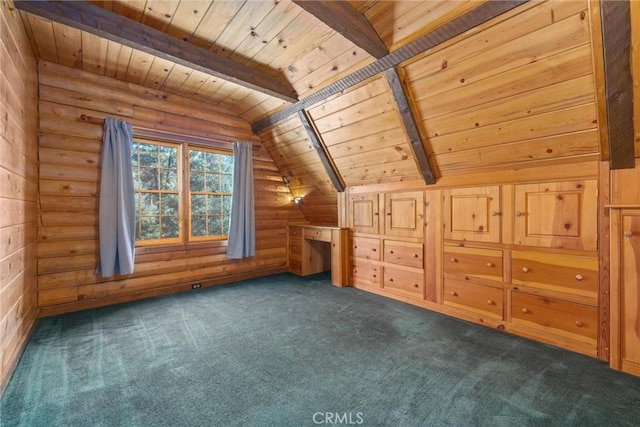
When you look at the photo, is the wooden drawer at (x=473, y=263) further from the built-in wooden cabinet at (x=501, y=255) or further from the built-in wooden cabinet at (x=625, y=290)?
the built-in wooden cabinet at (x=625, y=290)

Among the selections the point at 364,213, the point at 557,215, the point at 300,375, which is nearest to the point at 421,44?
the point at 557,215

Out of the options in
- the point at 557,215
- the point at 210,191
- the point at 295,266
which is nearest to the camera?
the point at 557,215

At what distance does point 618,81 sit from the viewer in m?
1.73

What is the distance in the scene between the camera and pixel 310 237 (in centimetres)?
457

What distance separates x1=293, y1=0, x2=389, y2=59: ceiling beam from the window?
2704 millimetres

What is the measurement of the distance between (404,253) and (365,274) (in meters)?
0.69

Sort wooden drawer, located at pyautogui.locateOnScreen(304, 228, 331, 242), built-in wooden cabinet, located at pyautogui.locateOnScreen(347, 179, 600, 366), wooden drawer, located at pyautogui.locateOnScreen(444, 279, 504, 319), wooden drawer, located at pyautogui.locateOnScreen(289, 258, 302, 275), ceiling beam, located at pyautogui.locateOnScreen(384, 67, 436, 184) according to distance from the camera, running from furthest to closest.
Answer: wooden drawer, located at pyautogui.locateOnScreen(289, 258, 302, 275) < wooden drawer, located at pyautogui.locateOnScreen(304, 228, 331, 242) < wooden drawer, located at pyautogui.locateOnScreen(444, 279, 504, 319) < ceiling beam, located at pyautogui.locateOnScreen(384, 67, 436, 184) < built-in wooden cabinet, located at pyautogui.locateOnScreen(347, 179, 600, 366)

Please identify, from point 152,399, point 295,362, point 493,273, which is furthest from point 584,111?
point 152,399

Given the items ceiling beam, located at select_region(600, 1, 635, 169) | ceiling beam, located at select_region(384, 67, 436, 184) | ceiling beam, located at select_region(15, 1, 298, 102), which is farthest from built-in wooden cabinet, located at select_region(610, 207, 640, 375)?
ceiling beam, located at select_region(15, 1, 298, 102)

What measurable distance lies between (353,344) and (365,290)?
5.09 feet

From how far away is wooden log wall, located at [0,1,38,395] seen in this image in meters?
1.77

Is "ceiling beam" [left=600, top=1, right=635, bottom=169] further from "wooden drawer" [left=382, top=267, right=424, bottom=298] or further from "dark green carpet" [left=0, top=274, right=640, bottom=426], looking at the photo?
"wooden drawer" [left=382, top=267, right=424, bottom=298]

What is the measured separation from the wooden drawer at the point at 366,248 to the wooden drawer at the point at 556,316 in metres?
1.57

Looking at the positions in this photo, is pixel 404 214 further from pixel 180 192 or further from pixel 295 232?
pixel 180 192
